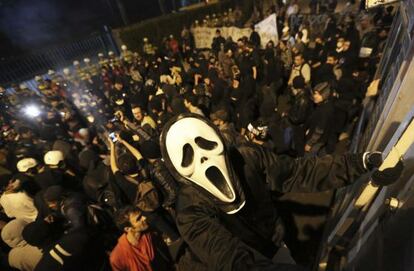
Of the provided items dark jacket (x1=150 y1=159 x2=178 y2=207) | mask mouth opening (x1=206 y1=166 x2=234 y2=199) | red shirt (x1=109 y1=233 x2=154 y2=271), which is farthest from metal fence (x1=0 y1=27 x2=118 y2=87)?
mask mouth opening (x1=206 y1=166 x2=234 y2=199)

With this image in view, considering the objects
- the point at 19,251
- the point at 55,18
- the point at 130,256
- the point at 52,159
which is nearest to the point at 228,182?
the point at 130,256

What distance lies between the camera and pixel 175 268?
331cm

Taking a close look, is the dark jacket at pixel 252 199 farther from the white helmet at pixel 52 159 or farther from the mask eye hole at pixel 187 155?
the white helmet at pixel 52 159

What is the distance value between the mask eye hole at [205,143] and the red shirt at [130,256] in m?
1.63

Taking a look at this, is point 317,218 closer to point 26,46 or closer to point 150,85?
point 150,85

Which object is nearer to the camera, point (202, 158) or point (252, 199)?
point (202, 158)

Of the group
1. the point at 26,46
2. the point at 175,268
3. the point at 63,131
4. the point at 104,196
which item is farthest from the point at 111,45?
the point at 175,268

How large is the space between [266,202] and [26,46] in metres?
26.0

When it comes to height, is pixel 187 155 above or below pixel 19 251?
above

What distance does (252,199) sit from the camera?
6.42 feet

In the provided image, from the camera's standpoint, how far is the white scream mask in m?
1.50

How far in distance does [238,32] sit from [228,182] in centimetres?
1175

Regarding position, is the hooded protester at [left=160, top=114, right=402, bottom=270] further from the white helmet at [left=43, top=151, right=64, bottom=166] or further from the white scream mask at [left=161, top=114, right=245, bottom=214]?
the white helmet at [left=43, top=151, right=64, bottom=166]

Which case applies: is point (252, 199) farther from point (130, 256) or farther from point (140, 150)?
point (140, 150)
